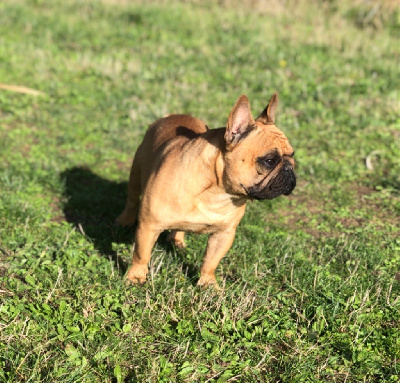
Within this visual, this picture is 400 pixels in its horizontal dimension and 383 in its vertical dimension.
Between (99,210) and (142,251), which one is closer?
(142,251)

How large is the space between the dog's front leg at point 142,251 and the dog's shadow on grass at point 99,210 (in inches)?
8.7

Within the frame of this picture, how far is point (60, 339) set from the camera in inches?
147

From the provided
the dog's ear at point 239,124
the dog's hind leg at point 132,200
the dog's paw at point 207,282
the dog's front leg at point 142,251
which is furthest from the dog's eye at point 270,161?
the dog's hind leg at point 132,200

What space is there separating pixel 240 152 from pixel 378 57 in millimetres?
7904

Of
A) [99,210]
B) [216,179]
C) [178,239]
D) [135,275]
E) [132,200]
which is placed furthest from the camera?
[99,210]

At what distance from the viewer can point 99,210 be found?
5.97 m

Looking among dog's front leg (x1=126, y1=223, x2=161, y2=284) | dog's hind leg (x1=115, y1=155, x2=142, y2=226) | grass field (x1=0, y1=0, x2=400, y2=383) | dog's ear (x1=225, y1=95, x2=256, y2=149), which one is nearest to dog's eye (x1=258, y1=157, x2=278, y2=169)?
dog's ear (x1=225, y1=95, x2=256, y2=149)

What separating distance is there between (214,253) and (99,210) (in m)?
1.94

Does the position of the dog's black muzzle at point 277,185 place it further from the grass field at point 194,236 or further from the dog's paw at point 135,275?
the dog's paw at point 135,275

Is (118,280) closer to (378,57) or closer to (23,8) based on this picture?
(378,57)

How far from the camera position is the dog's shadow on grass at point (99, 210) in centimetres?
514

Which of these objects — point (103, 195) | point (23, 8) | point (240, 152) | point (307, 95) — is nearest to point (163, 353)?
point (240, 152)

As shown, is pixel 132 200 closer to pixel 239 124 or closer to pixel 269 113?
pixel 269 113

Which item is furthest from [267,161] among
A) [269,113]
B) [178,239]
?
[178,239]
